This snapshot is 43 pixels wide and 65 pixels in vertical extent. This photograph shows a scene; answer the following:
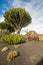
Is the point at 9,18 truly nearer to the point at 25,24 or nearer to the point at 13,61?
the point at 25,24

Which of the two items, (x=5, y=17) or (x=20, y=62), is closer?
(x=20, y=62)

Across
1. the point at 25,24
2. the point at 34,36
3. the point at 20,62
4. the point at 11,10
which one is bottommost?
the point at 20,62

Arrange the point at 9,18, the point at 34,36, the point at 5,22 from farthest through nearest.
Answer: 1. the point at 5,22
2. the point at 9,18
3. the point at 34,36

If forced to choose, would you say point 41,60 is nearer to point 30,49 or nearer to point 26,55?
point 26,55

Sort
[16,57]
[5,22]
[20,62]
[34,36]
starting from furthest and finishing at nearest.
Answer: [5,22] → [34,36] → [16,57] → [20,62]

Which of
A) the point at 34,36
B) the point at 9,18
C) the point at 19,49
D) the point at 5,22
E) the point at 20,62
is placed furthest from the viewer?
the point at 5,22

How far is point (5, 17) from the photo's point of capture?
59562mm

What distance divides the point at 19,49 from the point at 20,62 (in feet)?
14.3

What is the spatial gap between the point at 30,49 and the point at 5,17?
4125 centimetres

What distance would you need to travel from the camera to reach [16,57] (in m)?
16.9

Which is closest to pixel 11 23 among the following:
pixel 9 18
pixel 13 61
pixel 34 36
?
pixel 9 18

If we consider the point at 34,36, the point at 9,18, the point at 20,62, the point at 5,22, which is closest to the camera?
the point at 20,62

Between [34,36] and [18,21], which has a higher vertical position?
[18,21]

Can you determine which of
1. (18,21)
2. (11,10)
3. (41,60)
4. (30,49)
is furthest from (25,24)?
(41,60)
